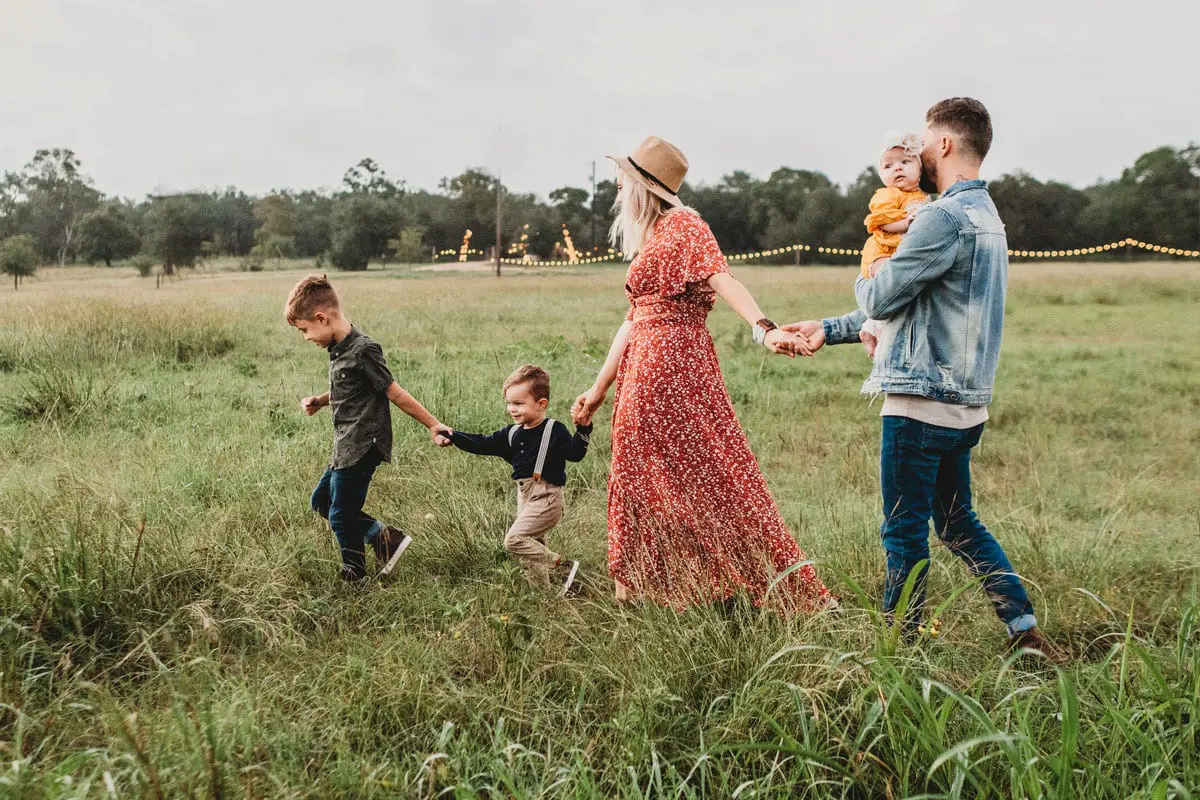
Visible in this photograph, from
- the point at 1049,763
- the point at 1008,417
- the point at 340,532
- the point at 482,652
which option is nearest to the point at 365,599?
the point at 340,532

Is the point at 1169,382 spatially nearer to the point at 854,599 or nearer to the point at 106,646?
the point at 854,599

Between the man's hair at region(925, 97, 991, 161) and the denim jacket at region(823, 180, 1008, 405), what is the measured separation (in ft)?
0.40

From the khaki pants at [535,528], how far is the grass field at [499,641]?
0.18m

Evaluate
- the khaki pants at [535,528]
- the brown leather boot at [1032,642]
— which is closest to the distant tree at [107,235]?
the khaki pants at [535,528]

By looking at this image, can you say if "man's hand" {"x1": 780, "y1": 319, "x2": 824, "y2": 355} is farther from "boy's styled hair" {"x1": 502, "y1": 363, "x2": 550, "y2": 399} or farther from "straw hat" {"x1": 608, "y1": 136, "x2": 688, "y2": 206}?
"boy's styled hair" {"x1": 502, "y1": 363, "x2": 550, "y2": 399}

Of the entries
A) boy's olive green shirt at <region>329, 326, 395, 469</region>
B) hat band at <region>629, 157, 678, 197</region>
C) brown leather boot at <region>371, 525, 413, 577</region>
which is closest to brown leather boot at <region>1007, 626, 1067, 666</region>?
hat band at <region>629, 157, 678, 197</region>

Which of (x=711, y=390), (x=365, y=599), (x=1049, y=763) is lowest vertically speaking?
(x=365, y=599)

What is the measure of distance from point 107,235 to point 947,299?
19.6 meters

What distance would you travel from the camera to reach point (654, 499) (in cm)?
360

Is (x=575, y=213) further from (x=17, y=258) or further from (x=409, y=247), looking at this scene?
(x=17, y=258)

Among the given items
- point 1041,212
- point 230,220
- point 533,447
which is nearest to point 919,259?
point 533,447

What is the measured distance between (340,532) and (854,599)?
235 cm

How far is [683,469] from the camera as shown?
11.8ft

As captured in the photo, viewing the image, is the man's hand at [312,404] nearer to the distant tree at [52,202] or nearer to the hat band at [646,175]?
the hat band at [646,175]
